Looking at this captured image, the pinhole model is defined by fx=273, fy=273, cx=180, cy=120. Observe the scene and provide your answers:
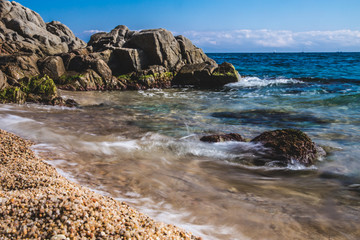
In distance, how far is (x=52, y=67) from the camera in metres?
15.9

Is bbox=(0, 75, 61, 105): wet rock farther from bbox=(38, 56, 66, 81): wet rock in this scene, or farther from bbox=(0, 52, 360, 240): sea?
bbox=(38, 56, 66, 81): wet rock

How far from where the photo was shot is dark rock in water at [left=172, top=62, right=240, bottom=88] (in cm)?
1871

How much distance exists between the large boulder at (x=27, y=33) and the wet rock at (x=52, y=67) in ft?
16.4

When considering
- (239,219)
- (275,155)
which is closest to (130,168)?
(239,219)

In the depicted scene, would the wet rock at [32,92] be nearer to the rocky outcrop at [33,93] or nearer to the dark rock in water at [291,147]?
the rocky outcrop at [33,93]

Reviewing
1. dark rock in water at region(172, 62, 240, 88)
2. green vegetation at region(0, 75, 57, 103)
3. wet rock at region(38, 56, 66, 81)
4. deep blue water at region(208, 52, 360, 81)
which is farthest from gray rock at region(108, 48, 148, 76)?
deep blue water at region(208, 52, 360, 81)

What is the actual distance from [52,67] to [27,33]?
13347mm

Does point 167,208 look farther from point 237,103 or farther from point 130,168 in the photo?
point 237,103

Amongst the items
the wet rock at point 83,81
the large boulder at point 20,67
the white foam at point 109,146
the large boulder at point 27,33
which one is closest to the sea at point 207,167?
the white foam at point 109,146

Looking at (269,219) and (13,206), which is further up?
(13,206)

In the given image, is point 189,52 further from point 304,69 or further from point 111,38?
point 304,69

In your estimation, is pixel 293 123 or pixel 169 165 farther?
pixel 293 123

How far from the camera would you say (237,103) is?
12.8 m

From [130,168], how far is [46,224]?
7.92 feet
